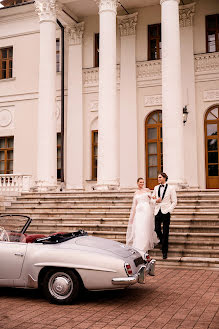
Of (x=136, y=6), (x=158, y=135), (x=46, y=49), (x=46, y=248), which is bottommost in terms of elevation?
(x=46, y=248)

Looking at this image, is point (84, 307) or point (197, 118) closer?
point (84, 307)

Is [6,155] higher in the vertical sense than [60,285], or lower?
higher

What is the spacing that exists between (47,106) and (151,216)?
28.8 ft

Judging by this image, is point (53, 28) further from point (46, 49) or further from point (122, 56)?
point (122, 56)

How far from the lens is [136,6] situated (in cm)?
1966

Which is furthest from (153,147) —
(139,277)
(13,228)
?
(139,277)

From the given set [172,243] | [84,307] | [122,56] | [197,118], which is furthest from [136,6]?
[84,307]

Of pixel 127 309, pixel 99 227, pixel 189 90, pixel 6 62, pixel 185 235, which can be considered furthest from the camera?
pixel 6 62

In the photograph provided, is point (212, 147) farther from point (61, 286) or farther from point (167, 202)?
point (61, 286)

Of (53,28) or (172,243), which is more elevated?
(53,28)

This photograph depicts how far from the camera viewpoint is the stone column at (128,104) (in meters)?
19.1

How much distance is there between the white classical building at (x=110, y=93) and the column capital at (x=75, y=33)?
5 cm

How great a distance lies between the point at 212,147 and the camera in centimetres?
1800

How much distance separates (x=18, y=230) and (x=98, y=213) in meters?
5.88
